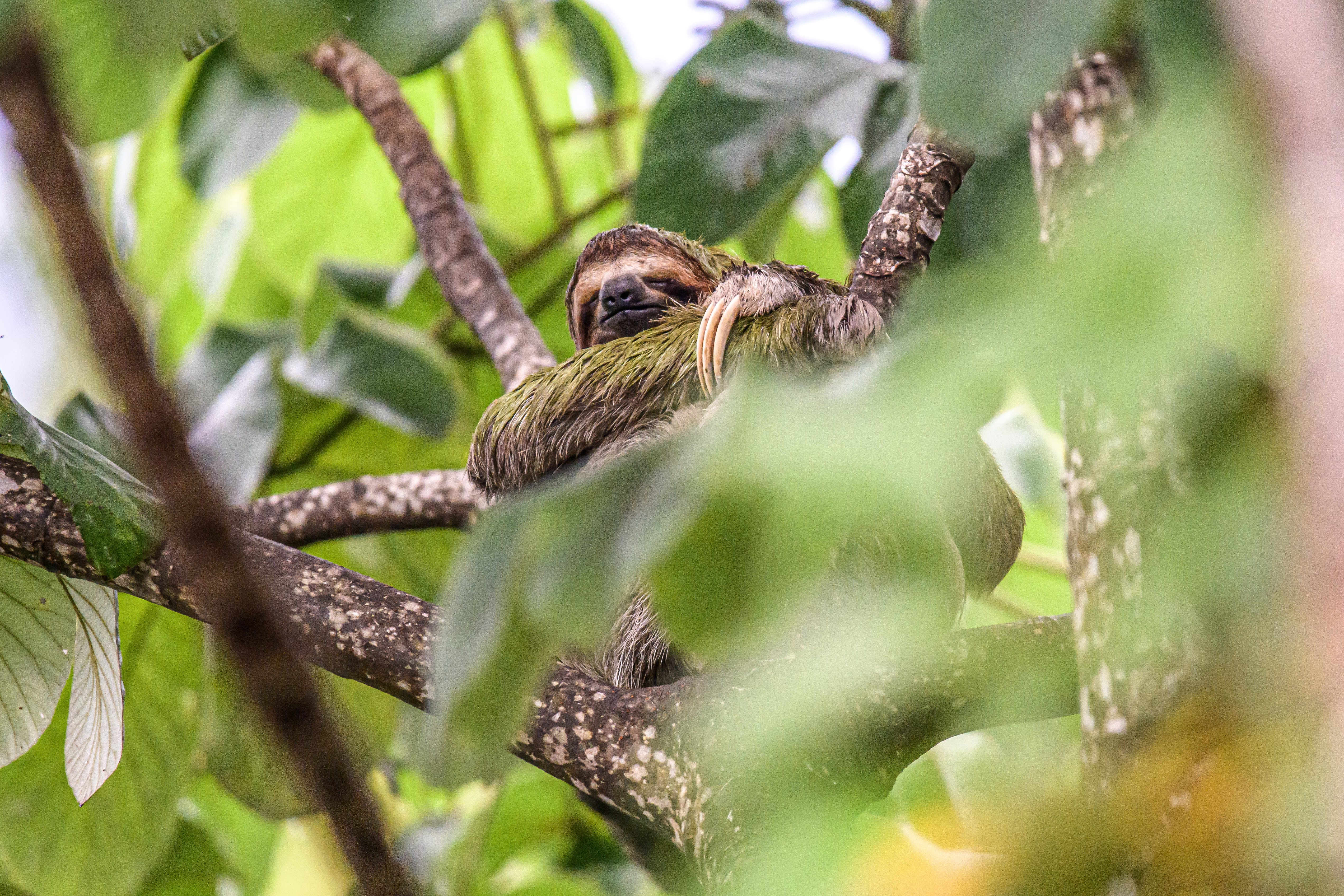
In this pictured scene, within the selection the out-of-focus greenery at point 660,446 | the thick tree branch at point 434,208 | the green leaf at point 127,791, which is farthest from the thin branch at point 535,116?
the green leaf at point 127,791

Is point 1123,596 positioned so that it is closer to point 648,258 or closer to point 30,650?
point 30,650

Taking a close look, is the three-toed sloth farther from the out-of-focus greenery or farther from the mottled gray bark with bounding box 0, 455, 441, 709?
the mottled gray bark with bounding box 0, 455, 441, 709

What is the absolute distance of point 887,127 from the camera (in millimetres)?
1432

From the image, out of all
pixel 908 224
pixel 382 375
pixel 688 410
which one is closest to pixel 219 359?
pixel 382 375

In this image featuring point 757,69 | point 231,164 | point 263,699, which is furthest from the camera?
point 231,164

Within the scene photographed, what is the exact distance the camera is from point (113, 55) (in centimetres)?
119

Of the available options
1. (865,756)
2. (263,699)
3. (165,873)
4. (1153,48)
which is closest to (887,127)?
(865,756)

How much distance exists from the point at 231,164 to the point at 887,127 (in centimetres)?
101

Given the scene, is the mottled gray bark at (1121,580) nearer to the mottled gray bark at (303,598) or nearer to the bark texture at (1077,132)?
the bark texture at (1077,132)

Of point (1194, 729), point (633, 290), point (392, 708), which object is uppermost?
point (1194, 729)

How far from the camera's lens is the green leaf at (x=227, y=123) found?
5.76 ft

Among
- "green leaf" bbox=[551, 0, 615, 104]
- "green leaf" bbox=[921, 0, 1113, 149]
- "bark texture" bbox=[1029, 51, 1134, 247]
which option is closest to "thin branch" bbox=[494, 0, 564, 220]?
"green leaf" bbox=[551, 0, 615, 104]

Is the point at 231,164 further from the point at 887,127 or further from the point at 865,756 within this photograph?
the point at 865,756

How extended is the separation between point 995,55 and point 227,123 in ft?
5.26
